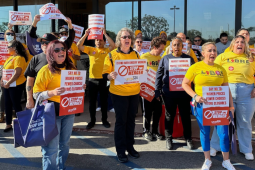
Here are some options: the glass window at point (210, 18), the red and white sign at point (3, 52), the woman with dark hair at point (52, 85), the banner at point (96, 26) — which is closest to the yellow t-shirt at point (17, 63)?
the red and white sign at point (3, 52)

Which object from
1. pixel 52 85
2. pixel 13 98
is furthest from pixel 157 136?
pixel 13 98

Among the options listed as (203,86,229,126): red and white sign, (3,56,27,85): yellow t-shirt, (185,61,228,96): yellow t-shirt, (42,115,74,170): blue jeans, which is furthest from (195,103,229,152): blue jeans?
(3,56,27,85): yellow t-shirt

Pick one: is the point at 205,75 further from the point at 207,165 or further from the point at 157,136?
the point at 157,136

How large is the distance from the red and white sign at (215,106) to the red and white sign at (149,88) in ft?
5.13

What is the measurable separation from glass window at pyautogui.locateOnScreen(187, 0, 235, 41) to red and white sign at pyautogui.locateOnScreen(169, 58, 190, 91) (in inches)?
224

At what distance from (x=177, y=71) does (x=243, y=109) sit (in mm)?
1197

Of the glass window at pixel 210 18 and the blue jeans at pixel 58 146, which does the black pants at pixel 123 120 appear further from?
the glass window at pixel 210 18

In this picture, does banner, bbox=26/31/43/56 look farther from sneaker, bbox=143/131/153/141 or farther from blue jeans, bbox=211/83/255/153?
blue jeans, bbox=211/83/255/153

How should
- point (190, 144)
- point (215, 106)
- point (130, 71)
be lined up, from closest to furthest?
point (215, 106)
point (130, 71)
point (190, 144)

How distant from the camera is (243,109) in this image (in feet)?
14.4

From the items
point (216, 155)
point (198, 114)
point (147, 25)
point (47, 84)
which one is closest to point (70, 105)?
point (47, 84)

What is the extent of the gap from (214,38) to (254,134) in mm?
4979

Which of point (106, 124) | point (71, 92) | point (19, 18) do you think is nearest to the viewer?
point (71, 92)

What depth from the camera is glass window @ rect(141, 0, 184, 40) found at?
1009cm
